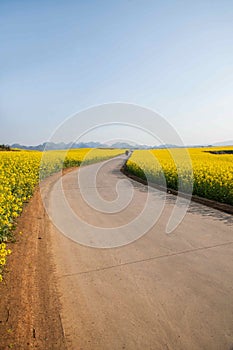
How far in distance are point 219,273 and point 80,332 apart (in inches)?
96.3

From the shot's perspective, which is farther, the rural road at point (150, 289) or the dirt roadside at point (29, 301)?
the rural road at point (150, 289)

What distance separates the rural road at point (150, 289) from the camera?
292cm

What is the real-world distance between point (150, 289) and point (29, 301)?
1.68 m

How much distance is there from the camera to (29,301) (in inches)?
135

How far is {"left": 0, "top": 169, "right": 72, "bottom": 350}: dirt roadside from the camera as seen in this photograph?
2.81 meters

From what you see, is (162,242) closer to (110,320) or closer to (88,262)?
(88,262)

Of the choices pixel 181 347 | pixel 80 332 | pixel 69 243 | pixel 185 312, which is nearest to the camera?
pixel 181 347

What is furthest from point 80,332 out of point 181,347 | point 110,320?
point 181,347

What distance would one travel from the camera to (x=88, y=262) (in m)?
4.78

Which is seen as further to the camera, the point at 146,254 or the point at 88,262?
the point at 146,254

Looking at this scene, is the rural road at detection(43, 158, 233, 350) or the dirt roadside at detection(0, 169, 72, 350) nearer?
the dirt roadside at detection(0, 169, 72, 350)

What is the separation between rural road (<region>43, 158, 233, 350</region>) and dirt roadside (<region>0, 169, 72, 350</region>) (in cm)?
13

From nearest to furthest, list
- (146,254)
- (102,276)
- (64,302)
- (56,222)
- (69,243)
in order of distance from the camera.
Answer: (64,302), (102,276), (146,254), (69,243), (56,222)

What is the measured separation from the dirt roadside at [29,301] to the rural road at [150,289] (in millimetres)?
132
